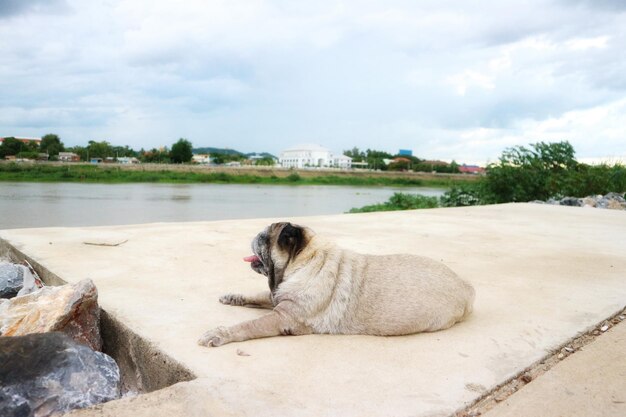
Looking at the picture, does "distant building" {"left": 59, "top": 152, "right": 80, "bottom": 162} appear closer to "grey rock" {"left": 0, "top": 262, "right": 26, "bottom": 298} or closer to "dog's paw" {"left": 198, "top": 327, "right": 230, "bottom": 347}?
"grey rock" {"left": 0, "top": 262, "right": 26, "bottom": 298}

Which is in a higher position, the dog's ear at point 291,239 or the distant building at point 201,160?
the distant building at point 201,160

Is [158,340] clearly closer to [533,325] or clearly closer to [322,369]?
[322,369]

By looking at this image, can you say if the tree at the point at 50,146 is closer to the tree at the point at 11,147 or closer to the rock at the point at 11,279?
the tree at the point at 11,147

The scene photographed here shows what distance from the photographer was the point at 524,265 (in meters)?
5.77

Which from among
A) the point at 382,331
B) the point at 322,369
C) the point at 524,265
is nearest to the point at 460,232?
the point at 524,265

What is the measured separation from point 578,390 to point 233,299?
7.87 feet

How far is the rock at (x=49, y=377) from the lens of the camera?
92.7 inches

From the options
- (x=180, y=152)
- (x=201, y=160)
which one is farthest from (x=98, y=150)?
(x=201, y=160)

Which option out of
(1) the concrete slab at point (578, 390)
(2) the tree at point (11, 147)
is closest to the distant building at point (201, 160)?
(2) the tree at point (11, 147)

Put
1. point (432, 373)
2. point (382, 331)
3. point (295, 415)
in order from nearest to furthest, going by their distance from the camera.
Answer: point (295, 415), point (432, 373), point (382, 331)

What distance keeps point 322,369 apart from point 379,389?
1.19ft

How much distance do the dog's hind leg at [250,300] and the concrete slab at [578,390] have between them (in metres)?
1.87

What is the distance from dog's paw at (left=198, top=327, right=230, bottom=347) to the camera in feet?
10.0

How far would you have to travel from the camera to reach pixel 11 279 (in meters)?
4.59
